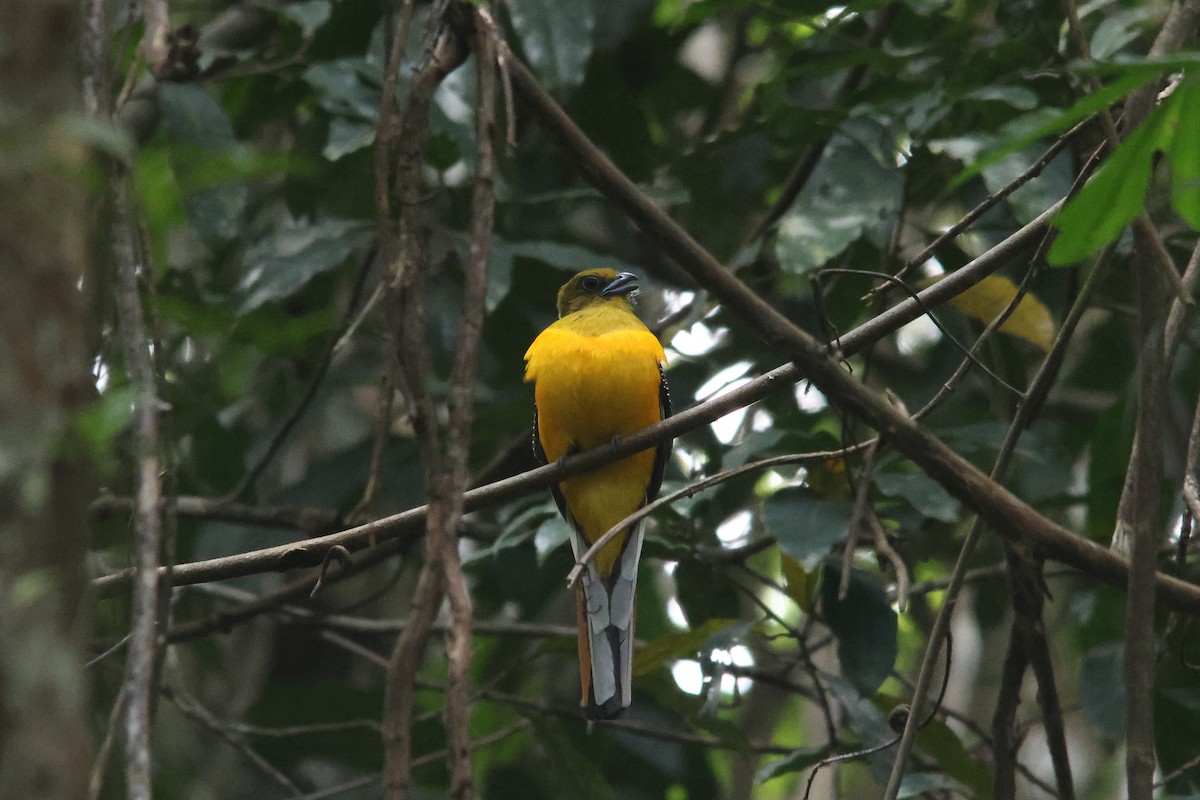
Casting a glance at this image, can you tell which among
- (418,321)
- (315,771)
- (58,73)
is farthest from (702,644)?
(58,73)

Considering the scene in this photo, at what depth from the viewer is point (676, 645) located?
424 cm

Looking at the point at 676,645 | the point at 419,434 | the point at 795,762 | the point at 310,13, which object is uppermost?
the point at 310,13

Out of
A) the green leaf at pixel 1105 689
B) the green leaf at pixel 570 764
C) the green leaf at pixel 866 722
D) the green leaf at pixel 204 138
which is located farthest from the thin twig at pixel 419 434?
the green leaf at pixel 1105 689

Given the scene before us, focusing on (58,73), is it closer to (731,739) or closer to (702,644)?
(702,644)

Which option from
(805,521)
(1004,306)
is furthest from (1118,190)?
(1004,306)

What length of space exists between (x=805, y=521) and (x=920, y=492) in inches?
13.3

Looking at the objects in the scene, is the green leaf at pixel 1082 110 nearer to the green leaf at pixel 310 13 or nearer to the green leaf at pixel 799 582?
the green leaf at pixel 799 582

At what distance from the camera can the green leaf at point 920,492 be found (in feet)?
12.2

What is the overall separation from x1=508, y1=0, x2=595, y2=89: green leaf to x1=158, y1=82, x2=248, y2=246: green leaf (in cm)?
99

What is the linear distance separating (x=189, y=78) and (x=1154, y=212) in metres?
3.19

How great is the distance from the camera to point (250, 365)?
543 cm

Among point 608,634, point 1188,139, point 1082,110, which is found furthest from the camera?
point 608,634

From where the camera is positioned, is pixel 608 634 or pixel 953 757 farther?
pixel 608 634

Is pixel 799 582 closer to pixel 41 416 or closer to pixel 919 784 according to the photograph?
pixel 919 784
